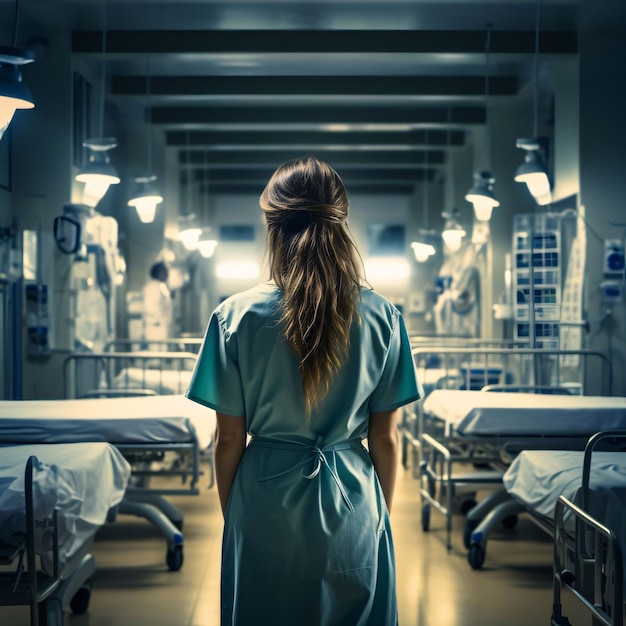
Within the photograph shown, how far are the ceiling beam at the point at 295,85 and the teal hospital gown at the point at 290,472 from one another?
24.0 ft

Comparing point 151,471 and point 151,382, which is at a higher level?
point 151,382

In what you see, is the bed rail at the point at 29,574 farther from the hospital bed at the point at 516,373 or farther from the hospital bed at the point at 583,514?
the hospital bed at the point at 516,373

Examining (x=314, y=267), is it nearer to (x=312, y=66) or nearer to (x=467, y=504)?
(x=467, y=504)

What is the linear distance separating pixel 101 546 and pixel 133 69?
17.2 ft

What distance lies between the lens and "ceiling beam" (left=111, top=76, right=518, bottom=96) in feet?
30.4

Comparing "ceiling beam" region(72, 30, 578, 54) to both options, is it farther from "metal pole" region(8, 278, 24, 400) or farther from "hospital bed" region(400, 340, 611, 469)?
"metal pole" region(8, 278, 24, 400)

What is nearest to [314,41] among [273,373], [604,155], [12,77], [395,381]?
[604,155]

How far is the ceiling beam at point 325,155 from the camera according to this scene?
1380cm

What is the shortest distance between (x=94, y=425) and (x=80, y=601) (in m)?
0.93

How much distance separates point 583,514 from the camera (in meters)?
3.04

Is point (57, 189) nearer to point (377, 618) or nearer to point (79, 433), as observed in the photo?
point (79, 433)

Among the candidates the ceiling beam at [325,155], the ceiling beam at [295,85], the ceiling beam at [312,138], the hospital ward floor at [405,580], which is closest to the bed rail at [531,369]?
the hospital ward floor at [405,580]

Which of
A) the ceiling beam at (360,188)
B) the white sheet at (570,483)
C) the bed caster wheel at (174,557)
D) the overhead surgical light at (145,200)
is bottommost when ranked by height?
the bed caster wheel at (174,557)

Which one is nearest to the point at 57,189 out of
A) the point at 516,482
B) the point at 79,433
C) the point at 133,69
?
the point at 79,433
